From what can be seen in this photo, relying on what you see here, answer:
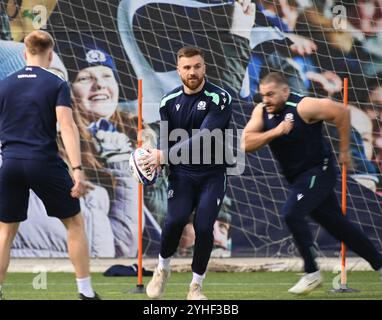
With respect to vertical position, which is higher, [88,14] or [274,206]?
[88,14]

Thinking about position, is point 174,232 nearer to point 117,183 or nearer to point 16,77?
point 16,77

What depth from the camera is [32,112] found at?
7.36 meters

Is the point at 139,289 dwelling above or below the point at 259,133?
below

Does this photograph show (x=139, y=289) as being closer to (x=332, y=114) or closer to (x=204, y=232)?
(x=204, y=232)

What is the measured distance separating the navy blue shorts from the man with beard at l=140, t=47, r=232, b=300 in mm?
Answer: 960

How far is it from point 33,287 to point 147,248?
7.22 feet

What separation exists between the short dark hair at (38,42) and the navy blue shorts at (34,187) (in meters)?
0.85

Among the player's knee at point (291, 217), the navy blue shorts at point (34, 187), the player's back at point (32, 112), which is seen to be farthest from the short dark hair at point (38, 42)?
the player's knee at point (291, 217)

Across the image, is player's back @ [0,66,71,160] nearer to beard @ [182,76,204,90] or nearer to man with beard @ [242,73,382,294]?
beard @ [182,76,204,90]

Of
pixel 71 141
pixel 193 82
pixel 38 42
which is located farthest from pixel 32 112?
pixel 193 82

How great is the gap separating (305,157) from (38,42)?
8.32 feet

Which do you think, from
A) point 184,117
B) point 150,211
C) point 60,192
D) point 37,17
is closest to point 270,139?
point 184,117

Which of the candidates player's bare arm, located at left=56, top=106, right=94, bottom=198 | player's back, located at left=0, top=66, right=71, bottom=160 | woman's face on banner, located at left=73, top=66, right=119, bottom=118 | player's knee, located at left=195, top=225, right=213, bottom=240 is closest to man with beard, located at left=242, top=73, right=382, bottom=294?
player's knee, located at left=195, top=225, right=213, bottom=240

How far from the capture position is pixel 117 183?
12117 millimetres
